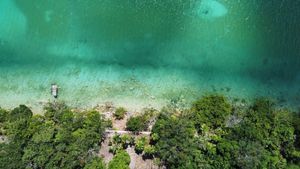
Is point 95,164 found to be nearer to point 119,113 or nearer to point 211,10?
point 119,113

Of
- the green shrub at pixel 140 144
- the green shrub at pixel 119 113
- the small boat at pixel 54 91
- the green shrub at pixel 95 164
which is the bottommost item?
the green shrub at pixel 95 164

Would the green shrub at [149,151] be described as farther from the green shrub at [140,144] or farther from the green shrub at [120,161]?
the green shrub at [120,161]

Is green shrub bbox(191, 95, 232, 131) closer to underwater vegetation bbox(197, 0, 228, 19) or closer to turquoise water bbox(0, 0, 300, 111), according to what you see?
turquoise water bbox(0, 0, 300, 111)

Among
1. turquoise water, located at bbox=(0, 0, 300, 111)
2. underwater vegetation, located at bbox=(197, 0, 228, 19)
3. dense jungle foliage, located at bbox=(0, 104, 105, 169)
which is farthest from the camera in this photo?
underwater vegetation, located at bbox=(197, 0, 228, 19)

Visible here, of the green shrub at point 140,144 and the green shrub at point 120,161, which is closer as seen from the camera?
the green shrub at point 120,161

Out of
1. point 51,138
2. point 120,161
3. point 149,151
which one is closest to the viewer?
point 51,138

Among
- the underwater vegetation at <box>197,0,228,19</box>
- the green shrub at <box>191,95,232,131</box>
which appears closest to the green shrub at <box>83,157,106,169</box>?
the green shrub at <box>191,95,232,131</box>

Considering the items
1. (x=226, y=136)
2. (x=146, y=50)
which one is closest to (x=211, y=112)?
(x=226, y=136)

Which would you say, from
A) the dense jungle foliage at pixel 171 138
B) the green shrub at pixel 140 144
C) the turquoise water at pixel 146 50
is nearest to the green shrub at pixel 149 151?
the dense jungle foliage at pixel 171 138
